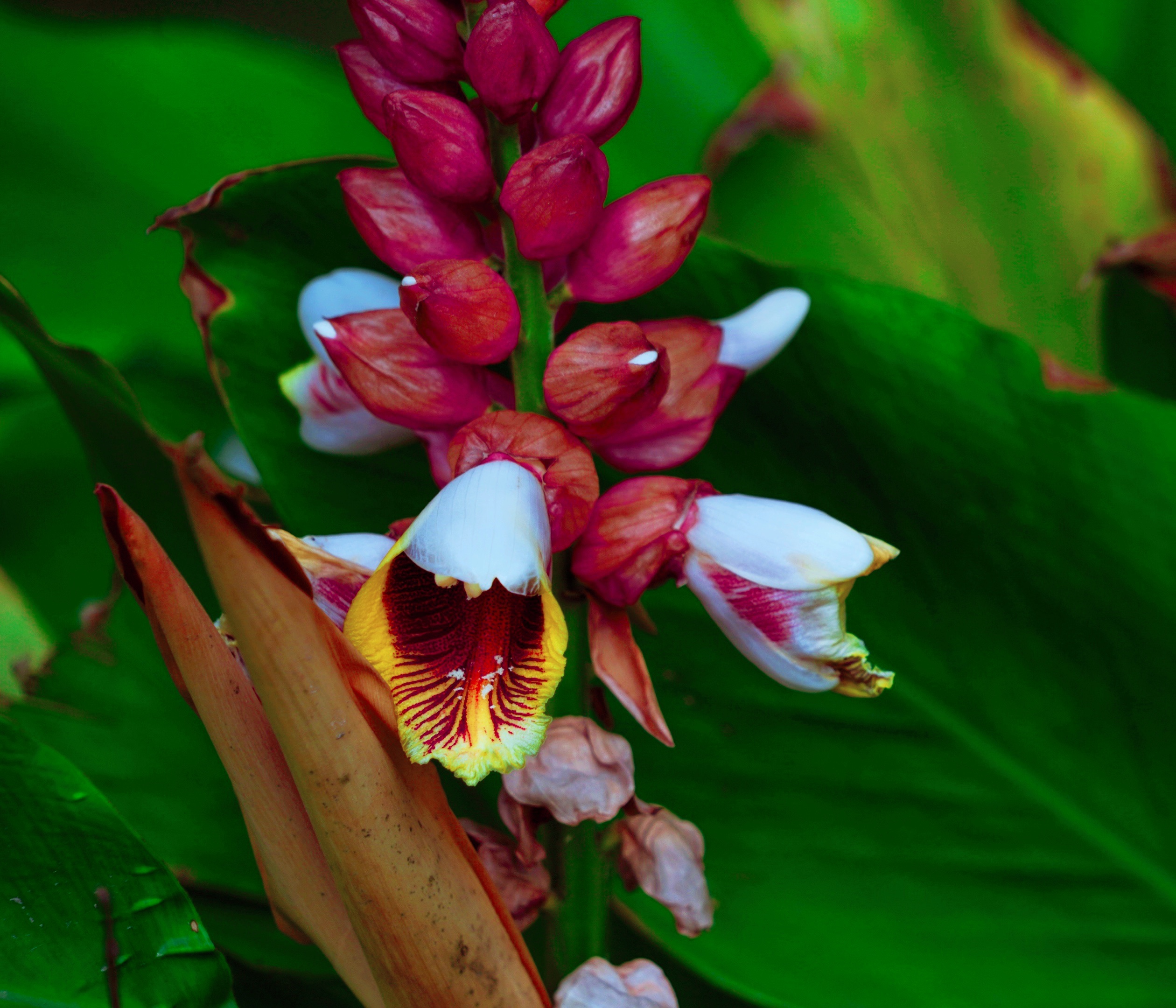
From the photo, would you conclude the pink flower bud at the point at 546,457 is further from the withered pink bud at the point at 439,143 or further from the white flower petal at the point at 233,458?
the white flower petal at the point at 233,458

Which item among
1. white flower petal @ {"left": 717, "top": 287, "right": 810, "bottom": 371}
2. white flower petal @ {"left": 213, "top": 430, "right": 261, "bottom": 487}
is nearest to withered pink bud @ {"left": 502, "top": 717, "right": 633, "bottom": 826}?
white flower petal @ {"left": 717, "top": 287, "right": 810, "bottom": 371}

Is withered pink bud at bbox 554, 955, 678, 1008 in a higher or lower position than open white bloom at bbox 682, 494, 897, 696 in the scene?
lower

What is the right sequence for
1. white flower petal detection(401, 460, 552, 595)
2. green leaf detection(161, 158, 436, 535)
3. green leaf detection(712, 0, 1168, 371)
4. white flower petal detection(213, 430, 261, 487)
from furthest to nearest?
green leaf detection(712, 0, 1168, 371)
white flower petal detection(213, 430, 261, 487)
green leaf detection(161, 158, 436, 535)
white flower petal detection(401, 460, 552, 595)

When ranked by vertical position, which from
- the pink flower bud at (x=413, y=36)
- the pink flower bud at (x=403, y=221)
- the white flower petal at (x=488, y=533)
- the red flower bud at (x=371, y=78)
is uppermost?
the pink flower bud at (x=413, y=36)

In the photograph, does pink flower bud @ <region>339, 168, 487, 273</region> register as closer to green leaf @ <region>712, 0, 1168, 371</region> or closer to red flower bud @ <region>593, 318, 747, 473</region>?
red flower bud @ <region>593, 318, 747, 473</region>

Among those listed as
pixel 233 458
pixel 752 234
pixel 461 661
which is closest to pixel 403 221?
pixel 461 661

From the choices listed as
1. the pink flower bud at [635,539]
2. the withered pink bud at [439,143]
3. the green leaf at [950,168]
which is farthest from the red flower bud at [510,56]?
the green leaf at [950,168]
